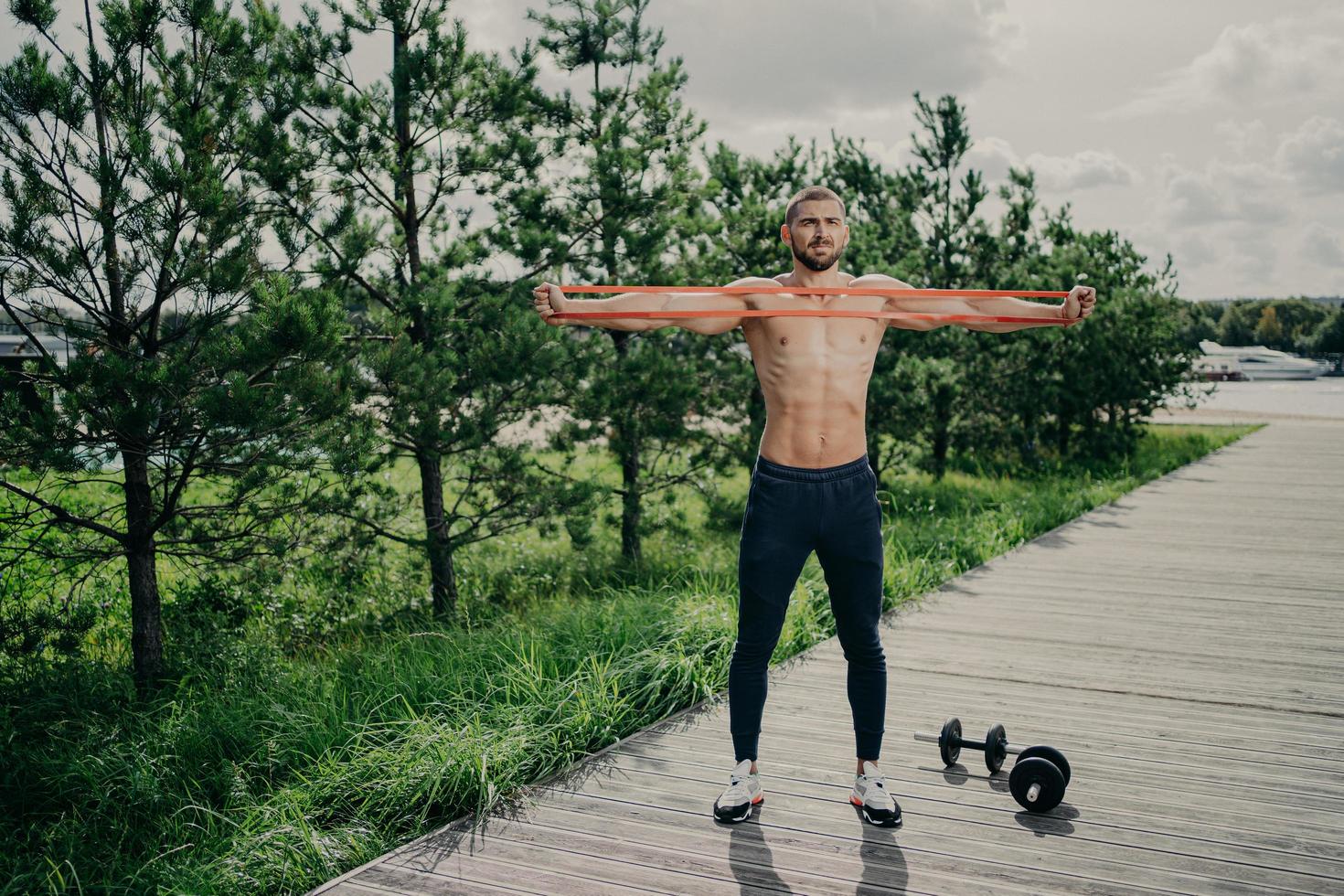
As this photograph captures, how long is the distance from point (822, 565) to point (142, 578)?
3.61 m

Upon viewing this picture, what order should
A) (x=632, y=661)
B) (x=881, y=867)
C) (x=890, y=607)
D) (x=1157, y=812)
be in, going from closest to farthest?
1. (x=881, y=867)
2. (x=1157, y=812)
3. (x=632, y=661)
4. (x=890, y=607)

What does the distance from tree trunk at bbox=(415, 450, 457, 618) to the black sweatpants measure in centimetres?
355

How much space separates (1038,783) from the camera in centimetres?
300

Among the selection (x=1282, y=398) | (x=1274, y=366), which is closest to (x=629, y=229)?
(x=1282, y=398)

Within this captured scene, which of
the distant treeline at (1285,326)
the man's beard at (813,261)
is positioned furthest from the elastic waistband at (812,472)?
the distant treeline at (1285,326)

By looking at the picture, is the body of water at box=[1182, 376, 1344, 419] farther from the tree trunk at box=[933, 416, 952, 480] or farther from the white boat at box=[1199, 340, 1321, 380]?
the tree trunk at box=[933, 416, 952, 480]

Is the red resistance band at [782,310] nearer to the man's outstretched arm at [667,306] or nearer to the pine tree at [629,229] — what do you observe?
the man's outstretched arm at [667,306]

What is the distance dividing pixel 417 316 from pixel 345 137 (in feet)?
3.60

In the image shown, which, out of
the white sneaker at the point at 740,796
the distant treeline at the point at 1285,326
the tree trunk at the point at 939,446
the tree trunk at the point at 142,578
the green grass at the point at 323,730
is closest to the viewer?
the white sneaker at the point at 740,796

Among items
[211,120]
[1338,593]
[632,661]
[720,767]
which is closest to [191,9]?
[211,120]

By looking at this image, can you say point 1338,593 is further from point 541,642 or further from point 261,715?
point 261,715

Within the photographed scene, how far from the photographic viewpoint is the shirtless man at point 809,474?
114 inches

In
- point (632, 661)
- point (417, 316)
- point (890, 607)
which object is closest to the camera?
point (632, 661)

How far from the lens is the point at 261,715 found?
4305mm
